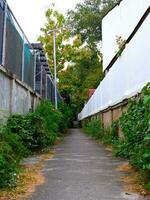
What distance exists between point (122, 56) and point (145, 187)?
26.1 ft

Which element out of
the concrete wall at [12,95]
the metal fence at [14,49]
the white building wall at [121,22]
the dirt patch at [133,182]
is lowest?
the dirt patch at [133,182]

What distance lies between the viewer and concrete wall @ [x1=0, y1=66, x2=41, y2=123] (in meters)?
11.6

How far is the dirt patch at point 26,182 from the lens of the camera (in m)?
6.79

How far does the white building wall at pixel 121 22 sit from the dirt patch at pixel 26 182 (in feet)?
40.5

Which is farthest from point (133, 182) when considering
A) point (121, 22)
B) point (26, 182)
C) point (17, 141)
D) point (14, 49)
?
point (121, 22)

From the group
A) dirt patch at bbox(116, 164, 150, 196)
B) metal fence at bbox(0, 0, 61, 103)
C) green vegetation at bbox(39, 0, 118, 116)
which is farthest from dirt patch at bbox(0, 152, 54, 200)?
green vegetation at bbox(39, 0, 118, 116)

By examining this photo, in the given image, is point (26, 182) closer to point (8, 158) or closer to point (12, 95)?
point (8, 158)

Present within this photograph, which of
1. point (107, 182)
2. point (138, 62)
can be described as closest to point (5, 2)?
point (138, 62)

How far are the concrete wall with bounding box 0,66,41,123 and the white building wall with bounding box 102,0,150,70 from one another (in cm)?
768

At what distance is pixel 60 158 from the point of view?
1204 cm

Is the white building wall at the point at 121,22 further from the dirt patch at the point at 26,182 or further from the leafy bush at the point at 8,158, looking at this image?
the dirt patch at the point at 26,182

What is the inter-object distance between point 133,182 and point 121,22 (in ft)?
61.6

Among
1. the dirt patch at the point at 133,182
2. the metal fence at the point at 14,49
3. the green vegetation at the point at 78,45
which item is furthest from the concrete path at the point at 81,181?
the green vegetation at the point at 78,45

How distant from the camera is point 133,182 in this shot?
791cm
